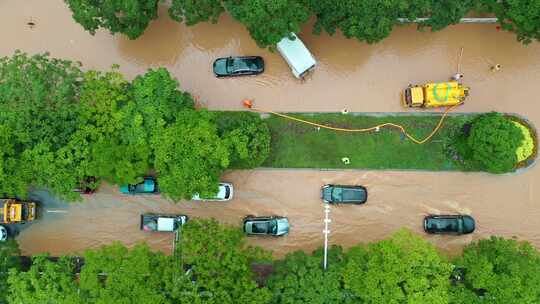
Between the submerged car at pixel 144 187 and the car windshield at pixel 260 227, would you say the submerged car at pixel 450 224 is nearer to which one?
the car windshield at pixel 260 227

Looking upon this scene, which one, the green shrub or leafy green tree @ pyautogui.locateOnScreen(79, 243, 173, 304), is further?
the green shrub

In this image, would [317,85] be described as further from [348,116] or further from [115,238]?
[115,238]

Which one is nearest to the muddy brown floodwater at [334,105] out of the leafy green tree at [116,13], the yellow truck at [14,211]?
the yellow truck at [14,211]

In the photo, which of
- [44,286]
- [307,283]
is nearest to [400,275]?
[307,283]

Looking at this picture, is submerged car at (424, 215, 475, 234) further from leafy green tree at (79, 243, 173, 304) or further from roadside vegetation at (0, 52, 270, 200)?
leafy green tree at (79, 243, 173, 304)

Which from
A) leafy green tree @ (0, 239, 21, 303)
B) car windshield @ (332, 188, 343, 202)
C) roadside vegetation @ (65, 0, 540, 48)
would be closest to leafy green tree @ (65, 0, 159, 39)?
roadside vegetation @ (65, 0, 540, 48)

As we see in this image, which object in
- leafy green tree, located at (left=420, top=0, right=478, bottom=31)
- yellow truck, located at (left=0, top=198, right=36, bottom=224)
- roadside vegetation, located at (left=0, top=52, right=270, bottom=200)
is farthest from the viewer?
yellow truck, located at (left=0, top=198, right=36, bottom=224)


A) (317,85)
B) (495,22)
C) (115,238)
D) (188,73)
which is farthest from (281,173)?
(495,22)

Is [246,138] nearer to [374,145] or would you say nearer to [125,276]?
[374,145]
